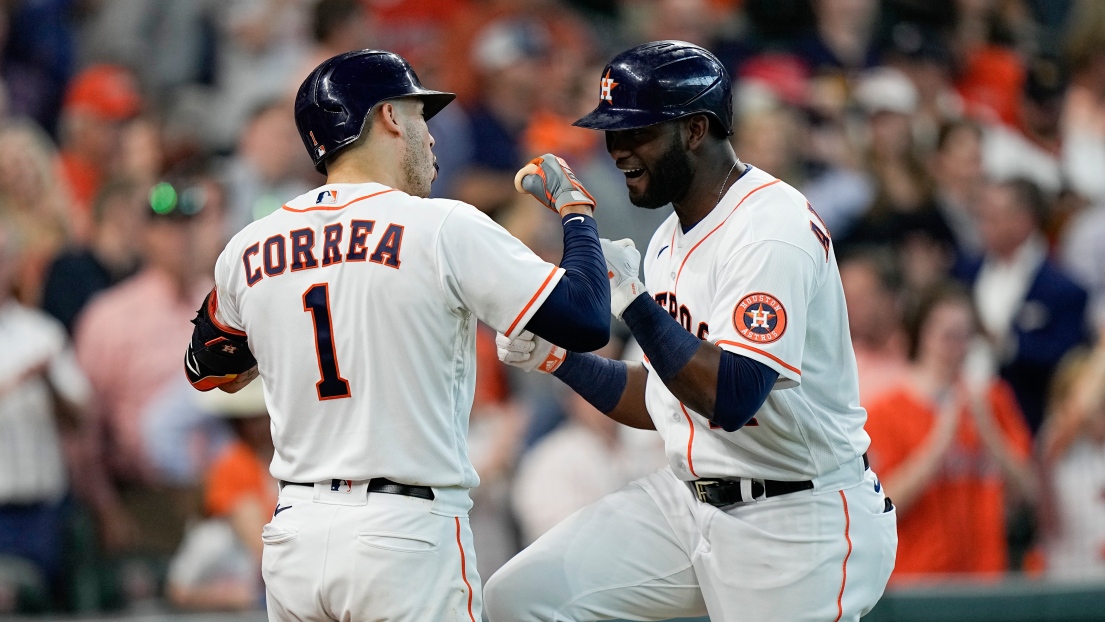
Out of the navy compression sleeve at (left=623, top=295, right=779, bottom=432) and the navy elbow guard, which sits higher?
the navy elbow guard

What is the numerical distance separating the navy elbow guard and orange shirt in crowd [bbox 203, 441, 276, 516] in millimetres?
2331

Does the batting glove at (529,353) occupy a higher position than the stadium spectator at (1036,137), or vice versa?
the batting glove at (529,353)

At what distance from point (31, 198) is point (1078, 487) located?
18.2ft

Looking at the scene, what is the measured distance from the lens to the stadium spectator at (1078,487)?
6.88 meters

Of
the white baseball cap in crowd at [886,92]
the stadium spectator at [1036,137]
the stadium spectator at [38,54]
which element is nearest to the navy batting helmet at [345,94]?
the white baseball cap in crowd at [886,92]

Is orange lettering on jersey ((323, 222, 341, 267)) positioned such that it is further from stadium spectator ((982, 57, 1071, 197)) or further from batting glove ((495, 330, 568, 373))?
stadium spectator ((982, 57, 1071, 197))

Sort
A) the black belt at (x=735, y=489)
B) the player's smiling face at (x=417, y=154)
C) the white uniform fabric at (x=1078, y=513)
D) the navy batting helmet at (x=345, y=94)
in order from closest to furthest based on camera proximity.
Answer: the navy batting helmet at (x=345, y=94), the player's smiling face at (x=417, y=154), the black belt at (x=735, y=489), the white uniform fabric at (x=1078, y=513)

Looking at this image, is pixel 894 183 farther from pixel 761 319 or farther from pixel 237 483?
pixel 761 319

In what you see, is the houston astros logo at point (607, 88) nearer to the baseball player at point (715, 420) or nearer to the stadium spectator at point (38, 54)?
the baseball player at point (715, 420)

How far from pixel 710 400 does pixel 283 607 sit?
1.21m

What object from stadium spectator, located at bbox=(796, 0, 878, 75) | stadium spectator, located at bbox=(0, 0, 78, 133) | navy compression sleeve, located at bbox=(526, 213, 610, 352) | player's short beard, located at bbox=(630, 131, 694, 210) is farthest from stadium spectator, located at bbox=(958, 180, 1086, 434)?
stadium spectator, located at bbox=(0, 0, 78, 133)

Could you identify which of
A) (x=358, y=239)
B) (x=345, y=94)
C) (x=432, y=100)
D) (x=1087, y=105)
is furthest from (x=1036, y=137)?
(x=358, y=239)

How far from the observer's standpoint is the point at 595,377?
4309 millimetres

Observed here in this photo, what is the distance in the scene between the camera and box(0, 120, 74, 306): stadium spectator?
23.9 ft
